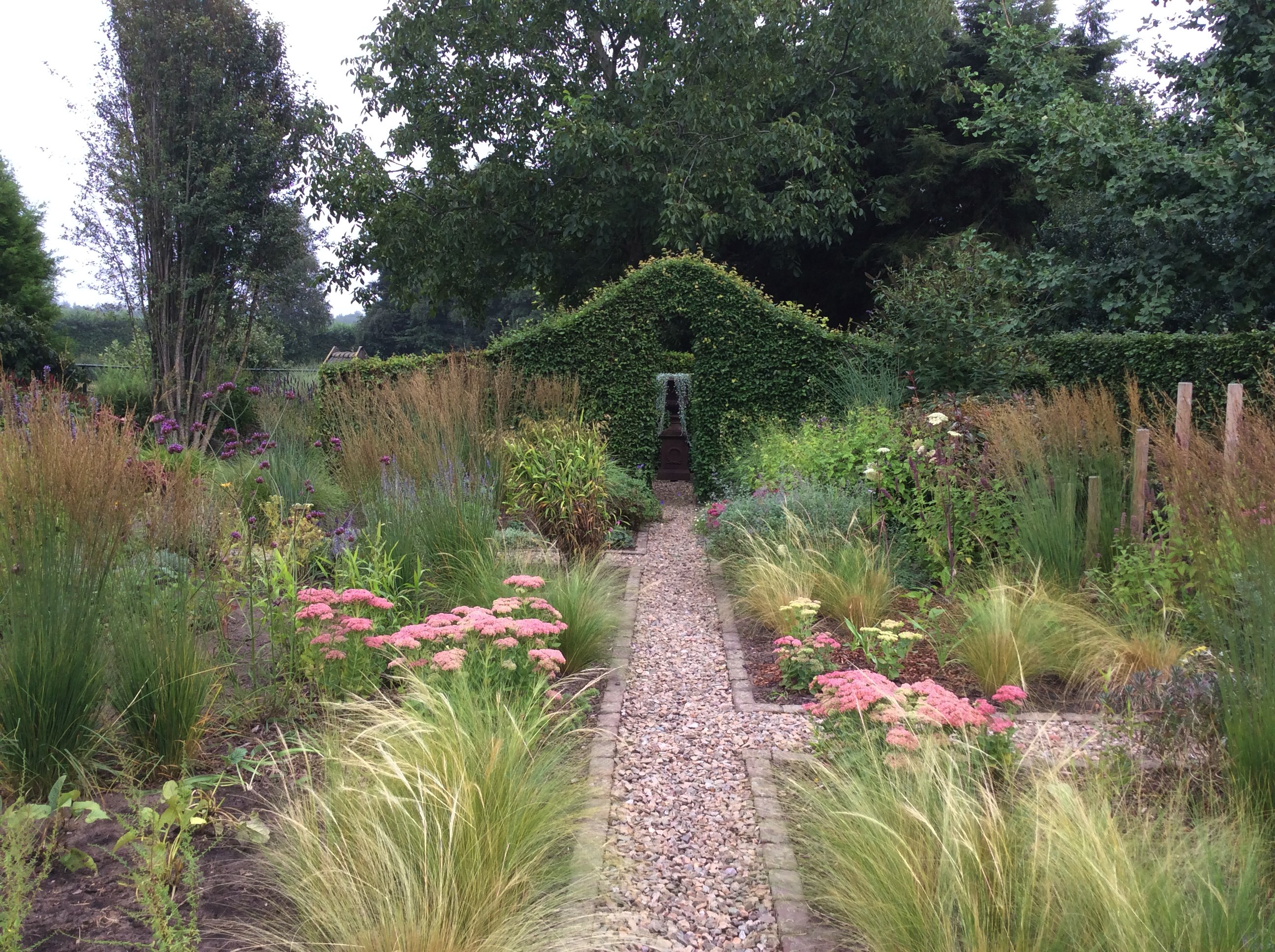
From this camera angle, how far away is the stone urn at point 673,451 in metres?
12.2

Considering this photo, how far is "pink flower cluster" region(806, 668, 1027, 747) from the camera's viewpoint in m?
2.65

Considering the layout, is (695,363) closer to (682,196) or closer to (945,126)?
(682,196)

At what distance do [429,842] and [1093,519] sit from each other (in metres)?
4.23

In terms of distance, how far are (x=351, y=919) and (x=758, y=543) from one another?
4196 mm

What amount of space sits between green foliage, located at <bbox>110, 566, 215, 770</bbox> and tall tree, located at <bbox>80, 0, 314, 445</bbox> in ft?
35.8

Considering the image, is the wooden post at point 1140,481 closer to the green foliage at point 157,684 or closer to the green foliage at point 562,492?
the green foliage at point 562,492

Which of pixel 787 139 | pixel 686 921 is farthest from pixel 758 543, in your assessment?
pixel 787 139

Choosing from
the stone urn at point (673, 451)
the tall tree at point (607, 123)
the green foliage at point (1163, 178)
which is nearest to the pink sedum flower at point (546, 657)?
the stone urn at point (673, 451)

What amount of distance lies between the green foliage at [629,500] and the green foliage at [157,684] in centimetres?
520

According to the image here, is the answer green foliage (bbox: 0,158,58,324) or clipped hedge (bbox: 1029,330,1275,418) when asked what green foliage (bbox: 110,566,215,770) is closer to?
clipped hedge (bbox: 1029,330,1275,418)

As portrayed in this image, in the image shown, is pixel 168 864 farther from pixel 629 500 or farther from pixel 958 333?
pixel 958 333

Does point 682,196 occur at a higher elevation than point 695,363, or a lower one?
higher

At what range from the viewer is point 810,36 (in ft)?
47.0

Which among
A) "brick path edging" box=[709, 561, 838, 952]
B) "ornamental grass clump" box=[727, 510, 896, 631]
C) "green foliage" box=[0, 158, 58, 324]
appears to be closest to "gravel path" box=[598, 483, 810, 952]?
"brick path edging" box=[709, 561, 838, 952]
